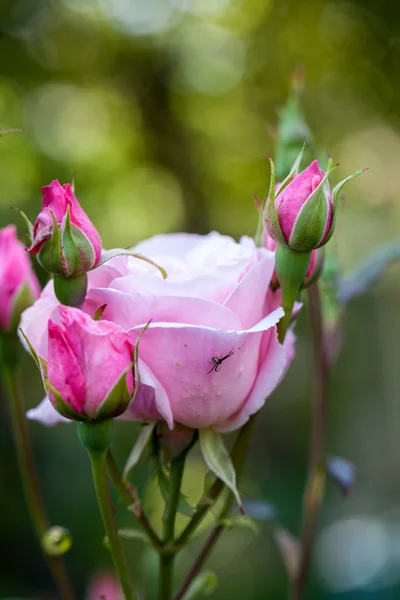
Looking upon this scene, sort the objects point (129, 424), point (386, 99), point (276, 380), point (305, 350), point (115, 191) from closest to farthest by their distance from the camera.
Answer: point (276, 380) < point (129, 424) < point (305, 350) < point (386, 99) < point (115, 191)

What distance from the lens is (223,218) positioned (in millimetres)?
4895

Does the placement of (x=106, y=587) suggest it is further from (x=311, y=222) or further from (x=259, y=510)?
(x=311, y=222)

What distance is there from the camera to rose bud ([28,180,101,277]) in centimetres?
32

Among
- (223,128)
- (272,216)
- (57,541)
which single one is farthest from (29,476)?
(223,128)

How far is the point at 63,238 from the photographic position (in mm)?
320

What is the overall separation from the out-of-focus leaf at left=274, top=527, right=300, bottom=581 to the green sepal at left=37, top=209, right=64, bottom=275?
1.09 ft

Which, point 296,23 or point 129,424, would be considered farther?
point 296,23

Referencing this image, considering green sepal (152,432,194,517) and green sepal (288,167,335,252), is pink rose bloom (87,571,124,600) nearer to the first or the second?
green sepal (152,432,194,517)

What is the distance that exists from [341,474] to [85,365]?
0.29 metres

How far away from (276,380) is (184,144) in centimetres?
476

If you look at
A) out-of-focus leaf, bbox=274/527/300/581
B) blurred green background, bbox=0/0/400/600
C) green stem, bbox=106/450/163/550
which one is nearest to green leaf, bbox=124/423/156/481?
green stem, bbox=106/450/163/550

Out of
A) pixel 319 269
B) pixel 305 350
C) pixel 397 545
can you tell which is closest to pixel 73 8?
pixel 305 350

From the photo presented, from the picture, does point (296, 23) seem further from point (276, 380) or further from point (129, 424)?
point (276, 380)

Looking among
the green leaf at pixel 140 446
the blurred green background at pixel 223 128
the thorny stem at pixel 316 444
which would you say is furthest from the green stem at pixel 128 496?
the blurred green background at pixel 223 128
